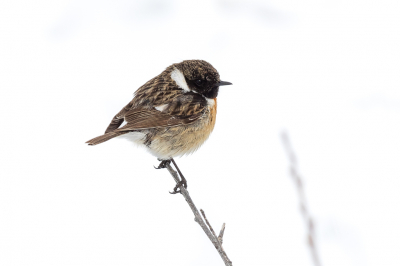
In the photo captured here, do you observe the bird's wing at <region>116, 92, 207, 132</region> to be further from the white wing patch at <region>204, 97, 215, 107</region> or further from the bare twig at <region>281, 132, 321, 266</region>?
the bare twig at <region>281, 132, 321, 266</region>

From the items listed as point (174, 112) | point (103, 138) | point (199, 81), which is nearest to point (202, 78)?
point (199, 81)

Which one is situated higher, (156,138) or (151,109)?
(151,109)

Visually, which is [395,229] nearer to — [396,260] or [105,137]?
[396,260]

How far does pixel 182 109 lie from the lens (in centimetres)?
469

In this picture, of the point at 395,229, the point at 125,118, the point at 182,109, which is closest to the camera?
the point at 125,118

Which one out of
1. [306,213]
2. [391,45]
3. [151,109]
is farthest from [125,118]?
[391,45]

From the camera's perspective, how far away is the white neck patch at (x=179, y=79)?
4969 mm

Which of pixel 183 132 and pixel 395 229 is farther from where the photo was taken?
pixel 395 229

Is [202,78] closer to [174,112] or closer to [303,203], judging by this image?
[174,112]

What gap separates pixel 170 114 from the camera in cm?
459

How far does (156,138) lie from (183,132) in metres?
0.29

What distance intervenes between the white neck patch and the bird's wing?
0.34 feet

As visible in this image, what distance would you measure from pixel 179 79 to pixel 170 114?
592 mm

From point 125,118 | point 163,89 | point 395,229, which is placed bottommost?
point 395,229
